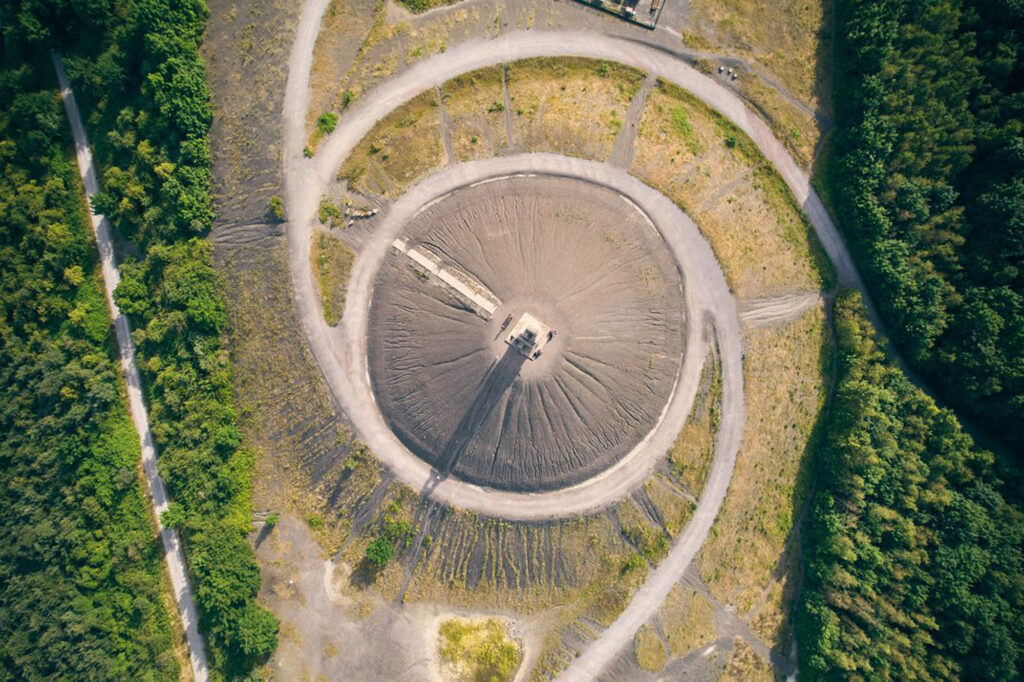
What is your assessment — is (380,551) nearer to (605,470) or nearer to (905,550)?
(605,470)

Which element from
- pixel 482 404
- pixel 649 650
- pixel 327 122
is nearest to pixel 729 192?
pixel 482 404

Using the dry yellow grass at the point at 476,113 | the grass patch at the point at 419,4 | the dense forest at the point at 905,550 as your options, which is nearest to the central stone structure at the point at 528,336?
the dry yellow grass at the point at 476,113

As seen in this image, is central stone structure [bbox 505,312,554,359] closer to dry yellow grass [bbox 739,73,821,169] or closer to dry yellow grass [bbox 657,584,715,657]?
dry yellow grass [bbox 657,584,715,657]

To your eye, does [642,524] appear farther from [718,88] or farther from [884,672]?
[718,88]

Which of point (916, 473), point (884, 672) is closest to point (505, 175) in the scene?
point (916, 473)

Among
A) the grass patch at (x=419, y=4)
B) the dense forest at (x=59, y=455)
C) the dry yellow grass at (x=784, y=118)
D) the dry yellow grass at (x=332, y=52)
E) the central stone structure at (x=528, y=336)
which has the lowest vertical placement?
the dense forest at (x=59, y=455)

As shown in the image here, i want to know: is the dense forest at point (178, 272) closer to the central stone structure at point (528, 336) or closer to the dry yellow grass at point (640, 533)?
the central stone structure at point (528, 336)

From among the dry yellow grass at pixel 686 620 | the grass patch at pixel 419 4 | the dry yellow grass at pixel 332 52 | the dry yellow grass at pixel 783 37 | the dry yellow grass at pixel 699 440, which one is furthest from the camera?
the dry yellow grass at pixel 783 37

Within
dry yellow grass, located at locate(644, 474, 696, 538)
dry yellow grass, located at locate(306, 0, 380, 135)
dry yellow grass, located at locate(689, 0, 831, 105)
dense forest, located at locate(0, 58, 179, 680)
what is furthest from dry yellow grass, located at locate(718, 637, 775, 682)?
dry yellow grass, located at locate(306, 0, 380, 135)

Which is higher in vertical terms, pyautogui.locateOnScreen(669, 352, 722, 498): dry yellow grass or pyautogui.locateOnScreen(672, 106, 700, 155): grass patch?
pyautogui.locateOnScreen(672, 106, 700, 155): grass patch
